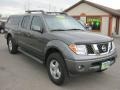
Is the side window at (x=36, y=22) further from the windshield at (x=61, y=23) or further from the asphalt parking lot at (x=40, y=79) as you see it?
the asphalt parking lot at (x=40, y=79)

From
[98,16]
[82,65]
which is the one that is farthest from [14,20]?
[98,16]

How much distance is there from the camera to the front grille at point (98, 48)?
4.68m

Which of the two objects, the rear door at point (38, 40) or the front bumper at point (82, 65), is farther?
the rear door at point (38, 40)

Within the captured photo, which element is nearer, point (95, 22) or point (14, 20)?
point (14, 20)

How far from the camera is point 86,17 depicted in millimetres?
25328

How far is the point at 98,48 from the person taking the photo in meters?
4.82

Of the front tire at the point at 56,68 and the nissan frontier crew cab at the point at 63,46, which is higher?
the nissan frontier crew cab at the point at 63,46

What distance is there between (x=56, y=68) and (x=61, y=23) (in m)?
1.62

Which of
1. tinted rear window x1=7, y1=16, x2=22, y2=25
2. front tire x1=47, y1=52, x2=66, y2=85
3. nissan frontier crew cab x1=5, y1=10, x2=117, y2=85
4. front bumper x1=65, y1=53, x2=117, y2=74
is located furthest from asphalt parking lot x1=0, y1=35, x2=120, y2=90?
tinted rear window x1=7, y1=16, x2=22, y2=25

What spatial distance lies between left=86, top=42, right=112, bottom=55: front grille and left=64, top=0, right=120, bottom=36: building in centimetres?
1871

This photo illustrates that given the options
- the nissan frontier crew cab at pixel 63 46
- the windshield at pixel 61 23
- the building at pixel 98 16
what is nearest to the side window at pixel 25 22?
the nissan frontier crew cab at pixel 63 46

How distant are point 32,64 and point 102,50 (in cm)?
302

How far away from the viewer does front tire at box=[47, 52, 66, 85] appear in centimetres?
481

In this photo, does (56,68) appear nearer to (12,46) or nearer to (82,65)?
(82,65)
